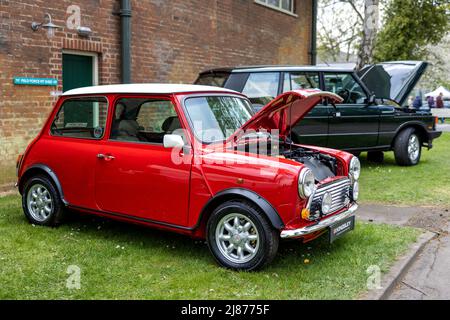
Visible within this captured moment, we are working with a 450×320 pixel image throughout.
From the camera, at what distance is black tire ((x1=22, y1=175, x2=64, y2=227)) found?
19.2 feet

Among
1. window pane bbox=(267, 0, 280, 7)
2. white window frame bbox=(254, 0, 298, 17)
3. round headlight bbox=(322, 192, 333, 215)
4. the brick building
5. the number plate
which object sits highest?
window pane bbox=(267, 0, 280, 7)

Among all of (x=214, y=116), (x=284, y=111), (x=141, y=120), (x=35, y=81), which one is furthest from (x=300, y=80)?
(x=35, y=81)

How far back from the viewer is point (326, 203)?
4.75 metres

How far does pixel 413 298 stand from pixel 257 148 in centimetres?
202

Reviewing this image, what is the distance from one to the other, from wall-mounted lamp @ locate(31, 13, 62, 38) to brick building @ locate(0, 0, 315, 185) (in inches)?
1.3

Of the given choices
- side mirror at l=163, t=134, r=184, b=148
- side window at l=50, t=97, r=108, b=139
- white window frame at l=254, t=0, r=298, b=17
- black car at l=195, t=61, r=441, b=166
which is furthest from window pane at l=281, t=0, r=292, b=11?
side mirror at l=163, t=134, r=184, b=148

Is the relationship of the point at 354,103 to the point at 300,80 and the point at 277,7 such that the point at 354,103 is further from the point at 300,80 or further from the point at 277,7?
the point at 277,7

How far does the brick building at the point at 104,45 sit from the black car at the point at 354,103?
191 cm

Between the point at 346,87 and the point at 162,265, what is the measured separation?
6246mm

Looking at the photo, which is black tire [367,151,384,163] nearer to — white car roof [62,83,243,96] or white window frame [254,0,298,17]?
white window frame [254,0,298,17]

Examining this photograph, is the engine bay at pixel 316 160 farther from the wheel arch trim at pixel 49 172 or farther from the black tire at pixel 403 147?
the black tire at pixel 403 147

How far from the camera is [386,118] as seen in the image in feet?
33.7
